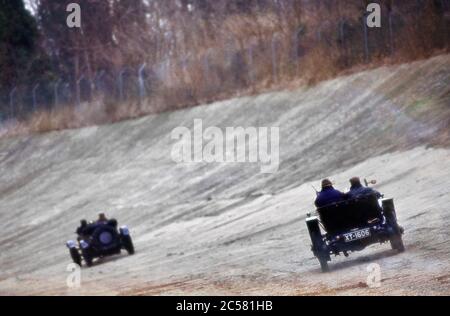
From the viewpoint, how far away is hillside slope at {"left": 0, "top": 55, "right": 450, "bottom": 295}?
54.4 ft

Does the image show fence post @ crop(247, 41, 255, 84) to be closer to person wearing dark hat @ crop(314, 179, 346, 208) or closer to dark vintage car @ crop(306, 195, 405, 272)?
person wearing dark hat @ crop(314, 179, 346, 208)

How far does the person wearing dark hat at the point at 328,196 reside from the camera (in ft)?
50.7

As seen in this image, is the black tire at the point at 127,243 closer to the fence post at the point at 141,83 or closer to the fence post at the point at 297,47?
the fence post at the point at 297,47

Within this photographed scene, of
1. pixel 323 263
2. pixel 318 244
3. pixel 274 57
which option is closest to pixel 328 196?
pixel 318 244

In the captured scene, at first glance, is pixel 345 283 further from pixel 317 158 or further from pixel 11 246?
pixel 11 246

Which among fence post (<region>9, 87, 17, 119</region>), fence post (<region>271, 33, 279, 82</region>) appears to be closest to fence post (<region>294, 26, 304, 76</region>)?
fence post (<region>271, 33, 279, 82</region>)

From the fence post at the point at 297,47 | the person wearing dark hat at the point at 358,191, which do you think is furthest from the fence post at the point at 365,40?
the person wearing dark hat at the point at 358,191

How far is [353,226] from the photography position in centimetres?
1534

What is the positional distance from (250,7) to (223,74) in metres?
12.7

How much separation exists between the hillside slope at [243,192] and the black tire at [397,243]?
24 cm

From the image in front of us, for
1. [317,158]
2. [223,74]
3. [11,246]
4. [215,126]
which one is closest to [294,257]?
[317,158]

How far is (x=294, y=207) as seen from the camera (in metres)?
26.8

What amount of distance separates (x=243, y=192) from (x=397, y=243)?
56.6 feet
